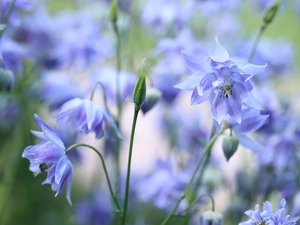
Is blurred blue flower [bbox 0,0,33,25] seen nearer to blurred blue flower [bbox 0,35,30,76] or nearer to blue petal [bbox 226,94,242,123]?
blurred blue flower [bbox 0,35,30,76]

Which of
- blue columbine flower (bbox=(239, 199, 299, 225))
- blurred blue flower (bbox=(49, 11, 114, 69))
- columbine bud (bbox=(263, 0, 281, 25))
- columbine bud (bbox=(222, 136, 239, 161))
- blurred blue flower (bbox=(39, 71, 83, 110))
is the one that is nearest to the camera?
blue columbine flower (bbox=(239, 199, 299, 225))

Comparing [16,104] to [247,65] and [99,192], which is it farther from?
[247,65]

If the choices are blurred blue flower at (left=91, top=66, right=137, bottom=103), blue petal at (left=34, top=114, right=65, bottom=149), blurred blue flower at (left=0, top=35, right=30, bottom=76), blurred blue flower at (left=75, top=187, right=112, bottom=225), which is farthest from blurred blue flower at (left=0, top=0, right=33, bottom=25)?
blurred blue flower at (left=75, top=187, right=112, bottom=225)

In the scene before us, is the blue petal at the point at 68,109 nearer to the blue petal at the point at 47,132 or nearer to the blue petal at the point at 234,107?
the blue petal at the point at 47,132

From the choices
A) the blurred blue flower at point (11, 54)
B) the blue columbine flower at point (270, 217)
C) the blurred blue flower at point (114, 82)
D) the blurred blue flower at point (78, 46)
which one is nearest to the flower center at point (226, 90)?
the blue columbine flower at point (270, 217)

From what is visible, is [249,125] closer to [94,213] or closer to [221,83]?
[221,83]

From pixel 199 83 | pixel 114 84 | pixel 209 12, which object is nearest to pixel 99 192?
pixel 114 84

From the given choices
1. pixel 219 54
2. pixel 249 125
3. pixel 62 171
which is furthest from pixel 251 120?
pixel 62 171
